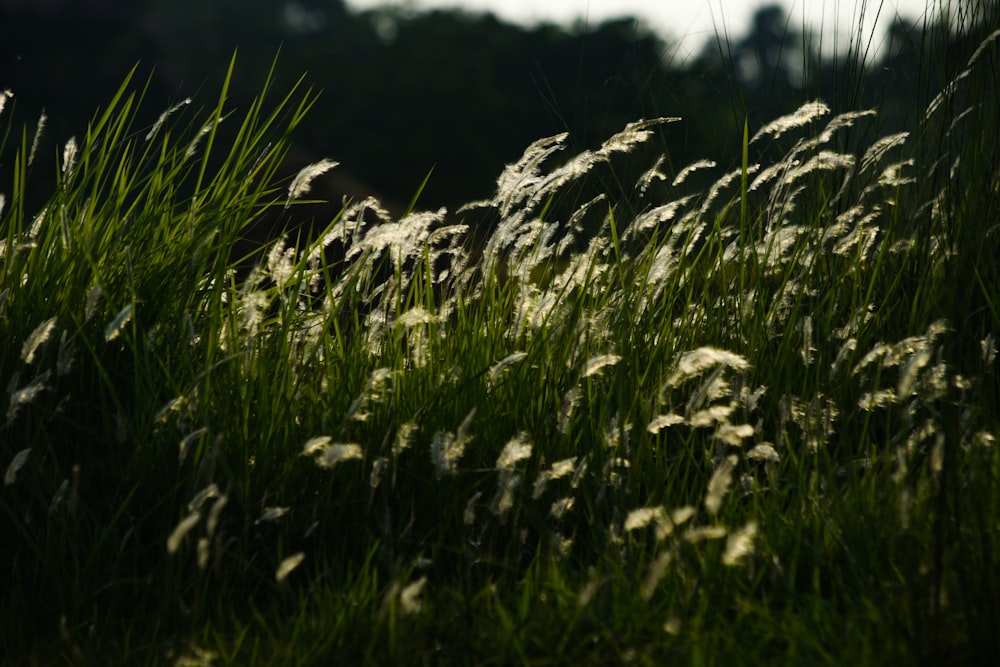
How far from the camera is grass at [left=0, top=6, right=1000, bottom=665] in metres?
1.58

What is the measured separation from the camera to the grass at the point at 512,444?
5.19 ft

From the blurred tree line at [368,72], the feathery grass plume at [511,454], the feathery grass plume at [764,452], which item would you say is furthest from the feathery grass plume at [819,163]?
the blurred tree line at [368,72]

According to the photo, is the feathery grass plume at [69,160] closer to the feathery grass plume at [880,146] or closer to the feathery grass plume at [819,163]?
the feathery grass plume at [819,163]

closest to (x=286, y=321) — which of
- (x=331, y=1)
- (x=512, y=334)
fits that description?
(x=512, y=334)

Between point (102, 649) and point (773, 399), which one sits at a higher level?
point (773, 399)

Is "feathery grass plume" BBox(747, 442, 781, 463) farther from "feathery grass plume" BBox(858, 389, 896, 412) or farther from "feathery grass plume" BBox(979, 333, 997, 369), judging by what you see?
"feathery grass plume" BBox(979, 333, 997, 369)

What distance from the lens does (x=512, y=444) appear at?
1.73 meters

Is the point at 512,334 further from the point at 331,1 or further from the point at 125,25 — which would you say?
the point at 331,1

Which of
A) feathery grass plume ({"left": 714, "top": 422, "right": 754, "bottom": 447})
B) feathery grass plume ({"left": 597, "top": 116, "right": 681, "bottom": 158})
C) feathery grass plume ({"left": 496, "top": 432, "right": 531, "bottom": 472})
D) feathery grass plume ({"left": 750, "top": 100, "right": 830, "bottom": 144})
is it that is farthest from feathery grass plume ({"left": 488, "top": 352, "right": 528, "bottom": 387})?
feathery grass plume ({"left": 750, "top": 100, "right": 830, "bottom": 144})

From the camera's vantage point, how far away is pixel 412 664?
1566 mm

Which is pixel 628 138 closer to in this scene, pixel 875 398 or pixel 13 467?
pixel 875 398

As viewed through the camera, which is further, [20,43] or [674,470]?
[20,43]

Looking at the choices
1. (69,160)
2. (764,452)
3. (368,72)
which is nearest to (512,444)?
(764,452)

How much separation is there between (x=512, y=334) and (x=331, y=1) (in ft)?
173
